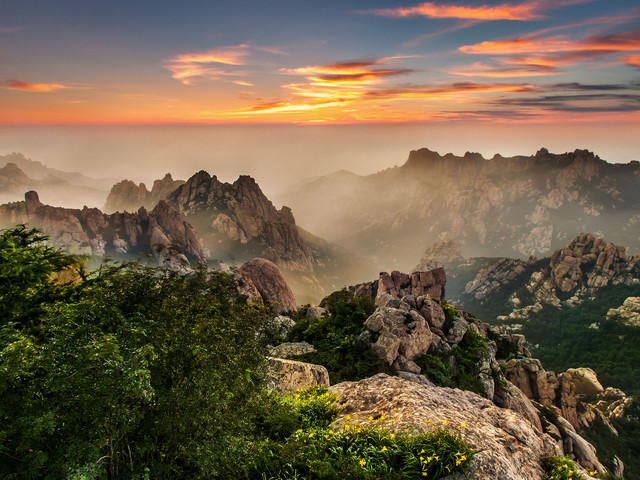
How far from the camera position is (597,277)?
15738 cm

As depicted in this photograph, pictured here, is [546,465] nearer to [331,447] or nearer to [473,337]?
[331,447]

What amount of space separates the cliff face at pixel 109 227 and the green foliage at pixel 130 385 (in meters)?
155

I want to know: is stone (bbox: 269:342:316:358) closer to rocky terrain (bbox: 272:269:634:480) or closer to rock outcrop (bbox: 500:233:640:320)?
rocky terrain (bbox: 272:269:634:480)

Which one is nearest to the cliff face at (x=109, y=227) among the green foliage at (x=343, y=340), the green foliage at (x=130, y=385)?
the green foliage at (x=343, y=340)

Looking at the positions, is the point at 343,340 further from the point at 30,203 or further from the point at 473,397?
the point at 30,203

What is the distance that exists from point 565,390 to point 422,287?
1881 inches

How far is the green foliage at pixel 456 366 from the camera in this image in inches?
968

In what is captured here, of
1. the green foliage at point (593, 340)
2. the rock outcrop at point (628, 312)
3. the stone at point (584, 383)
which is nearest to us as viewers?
the stone at point (584, 383)

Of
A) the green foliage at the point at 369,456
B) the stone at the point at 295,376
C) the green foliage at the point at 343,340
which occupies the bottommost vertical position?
the green foliage at the point at 343,340

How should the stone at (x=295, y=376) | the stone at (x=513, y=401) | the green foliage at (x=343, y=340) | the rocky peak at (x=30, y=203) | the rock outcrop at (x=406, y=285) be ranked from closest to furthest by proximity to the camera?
the stone at (x=295, y=376), the green foliage at (x=343, y=340), the stone at (x=513, y=401), the rock outcrop at (x=406, y=285), the rocky peak at (x=30, y=203)

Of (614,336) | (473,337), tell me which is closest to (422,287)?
(473,337)

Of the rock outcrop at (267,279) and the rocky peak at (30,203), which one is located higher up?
the rocky peak at (30,203)

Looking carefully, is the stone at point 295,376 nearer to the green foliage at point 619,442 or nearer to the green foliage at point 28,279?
the green foliage at point 28,279

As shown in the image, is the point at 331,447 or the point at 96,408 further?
the point at 331,447
